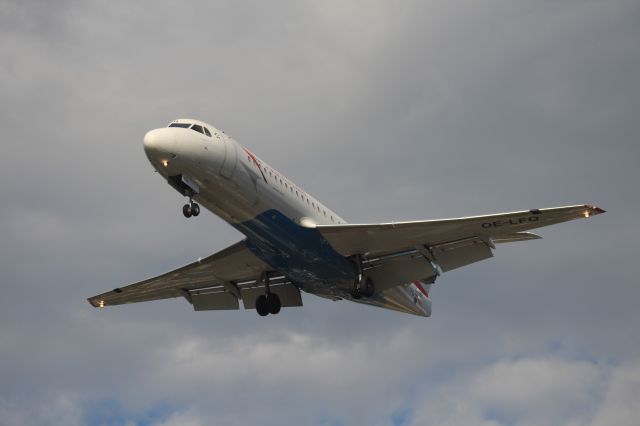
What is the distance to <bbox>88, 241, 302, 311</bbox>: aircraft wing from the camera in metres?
43.5

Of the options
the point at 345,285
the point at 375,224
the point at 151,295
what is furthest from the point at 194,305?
the point at 375,224

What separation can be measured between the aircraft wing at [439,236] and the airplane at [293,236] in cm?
4

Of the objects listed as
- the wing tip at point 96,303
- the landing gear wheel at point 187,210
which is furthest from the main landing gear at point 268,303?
the landing gear wheel at point 187,210

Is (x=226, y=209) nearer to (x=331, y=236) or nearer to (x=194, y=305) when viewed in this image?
(x=331, y=236)

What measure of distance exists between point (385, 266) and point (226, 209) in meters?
8.02

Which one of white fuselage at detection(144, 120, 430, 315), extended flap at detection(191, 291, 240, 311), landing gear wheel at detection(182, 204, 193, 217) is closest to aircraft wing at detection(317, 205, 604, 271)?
white fuselage at detection(144, 120, 430, 315)

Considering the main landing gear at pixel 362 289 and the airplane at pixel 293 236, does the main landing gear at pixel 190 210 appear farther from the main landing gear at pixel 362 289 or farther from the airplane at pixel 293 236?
the main landing gear at pixel 362 289

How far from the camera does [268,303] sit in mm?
44656

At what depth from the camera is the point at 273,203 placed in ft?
124

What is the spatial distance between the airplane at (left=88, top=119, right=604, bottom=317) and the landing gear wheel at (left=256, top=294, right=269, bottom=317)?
5 cm

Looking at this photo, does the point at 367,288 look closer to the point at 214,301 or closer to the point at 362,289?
the point at 362,289

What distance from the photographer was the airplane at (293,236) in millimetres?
35844

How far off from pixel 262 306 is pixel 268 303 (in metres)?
0.38

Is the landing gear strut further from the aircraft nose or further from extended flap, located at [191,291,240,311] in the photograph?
the aircraft nose
